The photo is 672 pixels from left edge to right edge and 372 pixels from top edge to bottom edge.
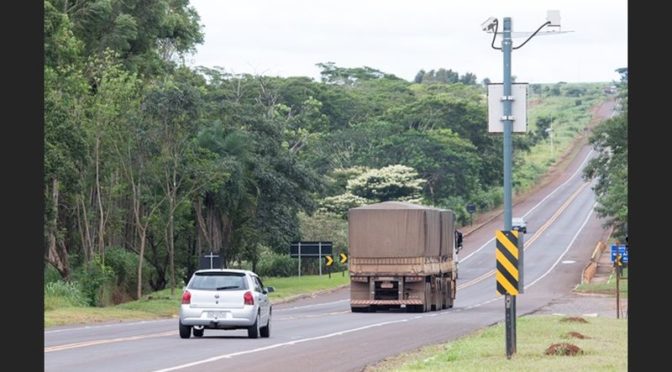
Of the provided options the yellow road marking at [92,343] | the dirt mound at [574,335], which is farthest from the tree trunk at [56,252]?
the dirt mound at [574,335]

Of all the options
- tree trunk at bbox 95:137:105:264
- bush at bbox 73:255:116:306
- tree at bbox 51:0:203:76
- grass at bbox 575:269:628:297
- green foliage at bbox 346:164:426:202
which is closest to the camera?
bush at bbox 73:255:116:306

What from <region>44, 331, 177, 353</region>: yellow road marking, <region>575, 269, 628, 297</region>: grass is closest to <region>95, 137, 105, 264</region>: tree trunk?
<region>44, 331, 177, 353</region>: yellow road marking

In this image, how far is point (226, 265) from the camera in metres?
70.6

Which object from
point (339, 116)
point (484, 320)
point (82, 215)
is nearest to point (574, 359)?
point (484, 320)

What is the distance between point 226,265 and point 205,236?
377 cm

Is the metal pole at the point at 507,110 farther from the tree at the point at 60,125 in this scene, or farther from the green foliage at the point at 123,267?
the green foliage at the point at 123,267

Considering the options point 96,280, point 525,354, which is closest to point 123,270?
point 96,280

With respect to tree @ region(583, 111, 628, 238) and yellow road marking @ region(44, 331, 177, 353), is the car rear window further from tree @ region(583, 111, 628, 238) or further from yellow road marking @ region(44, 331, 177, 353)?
tree @ region(583, 111, 628, 238)

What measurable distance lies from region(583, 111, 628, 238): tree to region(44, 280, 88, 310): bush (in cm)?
3458

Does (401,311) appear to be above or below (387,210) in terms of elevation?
below

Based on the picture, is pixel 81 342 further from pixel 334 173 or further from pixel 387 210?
pixel 334 173

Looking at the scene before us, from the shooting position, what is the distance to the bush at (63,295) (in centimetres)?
4694

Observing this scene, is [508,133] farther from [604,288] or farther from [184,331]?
[604,288]

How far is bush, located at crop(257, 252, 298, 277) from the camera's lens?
82375 millimetres
